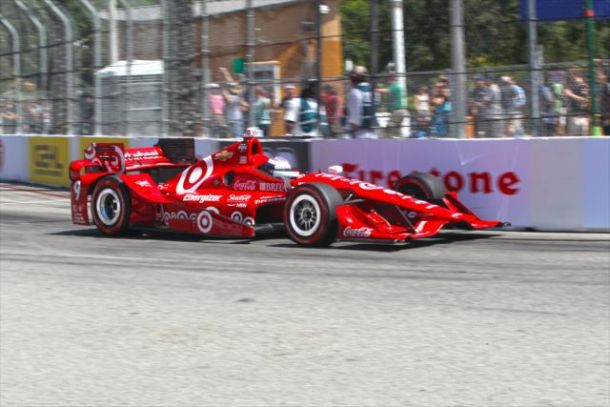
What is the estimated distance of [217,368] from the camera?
17.4 feet

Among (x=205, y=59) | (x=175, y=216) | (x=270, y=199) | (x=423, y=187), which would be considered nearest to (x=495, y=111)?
(x=423, y=187)

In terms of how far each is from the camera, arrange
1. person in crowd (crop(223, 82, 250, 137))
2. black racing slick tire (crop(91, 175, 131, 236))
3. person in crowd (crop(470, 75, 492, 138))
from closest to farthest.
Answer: black racing slick tire (crop(91, 175, 131, 236))
person in crowd (crop(470, 75, 492, 138))
person in crowd (crop(223, 82, 250, 137))

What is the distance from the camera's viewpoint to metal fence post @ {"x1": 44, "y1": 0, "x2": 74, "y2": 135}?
18047 millimetres

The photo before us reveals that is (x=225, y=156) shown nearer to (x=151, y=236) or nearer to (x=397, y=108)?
(x=151, y=236)

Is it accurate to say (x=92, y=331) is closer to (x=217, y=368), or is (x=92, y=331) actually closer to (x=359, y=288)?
(x=217, y=368)

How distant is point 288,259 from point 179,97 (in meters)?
7.27

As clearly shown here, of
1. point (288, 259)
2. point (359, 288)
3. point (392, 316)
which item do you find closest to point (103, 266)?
point (288, 259)

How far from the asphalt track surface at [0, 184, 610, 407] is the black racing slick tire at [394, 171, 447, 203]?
492 mm

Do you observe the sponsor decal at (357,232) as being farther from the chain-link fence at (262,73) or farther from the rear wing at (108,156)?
the rear wing at (108,156)

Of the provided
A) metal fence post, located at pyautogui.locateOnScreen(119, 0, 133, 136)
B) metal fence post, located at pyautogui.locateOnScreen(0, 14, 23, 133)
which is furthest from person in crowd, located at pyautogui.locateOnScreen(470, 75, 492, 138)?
metal fence post, located at pyautogui.locateOnScreen(0, 14, 23, 133)

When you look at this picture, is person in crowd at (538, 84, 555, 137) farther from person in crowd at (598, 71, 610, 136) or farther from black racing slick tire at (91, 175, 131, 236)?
black racing slick tire at (91, 175, 131, 236)

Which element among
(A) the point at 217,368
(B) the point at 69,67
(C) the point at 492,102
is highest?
(B) the point at 69,67

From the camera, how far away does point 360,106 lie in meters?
12.6

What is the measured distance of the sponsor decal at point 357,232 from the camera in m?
9.28
